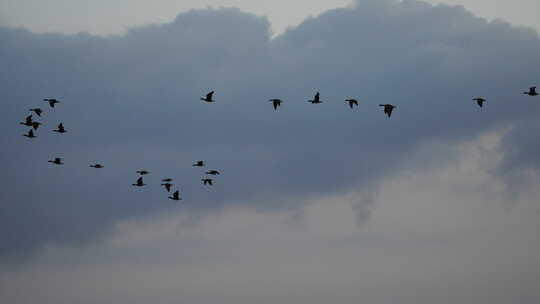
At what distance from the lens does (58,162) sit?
136m

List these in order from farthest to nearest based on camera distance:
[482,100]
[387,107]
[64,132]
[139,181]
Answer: [139,181] < [64,132] < [482,100] < [387,107]

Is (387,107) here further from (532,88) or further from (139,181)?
(139,181)

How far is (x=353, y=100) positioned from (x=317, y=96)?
5.65m

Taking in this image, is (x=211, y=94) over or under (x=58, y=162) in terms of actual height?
over

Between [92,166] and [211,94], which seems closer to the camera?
[211,94]

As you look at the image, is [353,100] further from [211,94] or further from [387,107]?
[211,94]

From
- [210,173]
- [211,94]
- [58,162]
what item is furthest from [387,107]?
[58,162]

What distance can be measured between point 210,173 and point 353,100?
4022cm

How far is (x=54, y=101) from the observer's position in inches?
5084

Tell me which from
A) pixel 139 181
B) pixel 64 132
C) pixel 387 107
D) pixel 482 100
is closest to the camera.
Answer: pixel 387 107

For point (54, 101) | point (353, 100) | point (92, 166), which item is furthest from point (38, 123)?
point (353, 100)

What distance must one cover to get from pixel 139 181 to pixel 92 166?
8889 mm

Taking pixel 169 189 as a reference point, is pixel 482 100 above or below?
above

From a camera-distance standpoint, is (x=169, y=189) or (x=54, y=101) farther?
(x=169, y=189)
